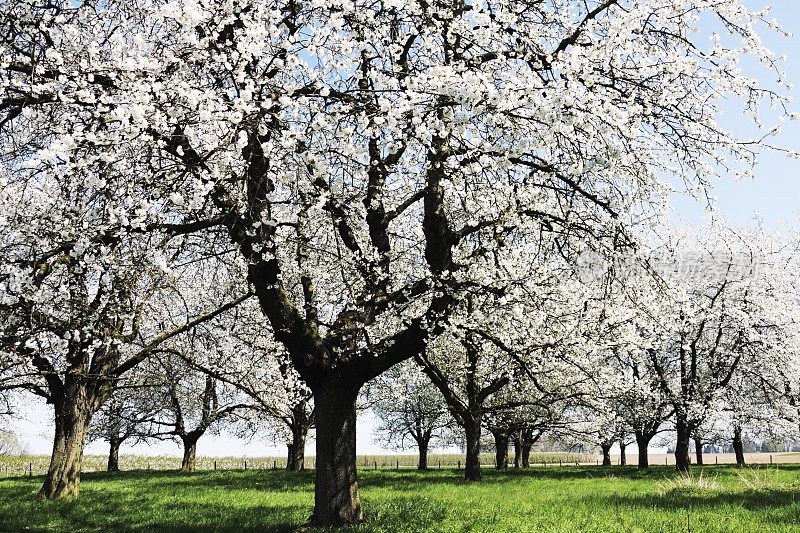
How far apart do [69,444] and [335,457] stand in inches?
435

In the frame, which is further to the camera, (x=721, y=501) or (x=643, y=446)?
(x=643, y=446)

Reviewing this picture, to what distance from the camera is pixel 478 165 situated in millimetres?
8133

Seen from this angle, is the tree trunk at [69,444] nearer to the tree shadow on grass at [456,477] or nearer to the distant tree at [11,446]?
the tree shadow on grass at [456,477]

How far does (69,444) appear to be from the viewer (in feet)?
59.0

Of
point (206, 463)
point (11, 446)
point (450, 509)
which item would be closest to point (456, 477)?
point (450, 509)

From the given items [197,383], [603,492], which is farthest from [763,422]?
[197,383]

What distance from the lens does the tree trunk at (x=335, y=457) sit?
10.9 meters

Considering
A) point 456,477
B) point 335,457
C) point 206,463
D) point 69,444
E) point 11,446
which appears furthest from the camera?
point 11,446

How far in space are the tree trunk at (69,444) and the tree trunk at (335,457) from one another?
10.2m

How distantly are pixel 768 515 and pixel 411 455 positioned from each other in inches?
2928

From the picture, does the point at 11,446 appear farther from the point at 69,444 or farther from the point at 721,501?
the point at 721,501

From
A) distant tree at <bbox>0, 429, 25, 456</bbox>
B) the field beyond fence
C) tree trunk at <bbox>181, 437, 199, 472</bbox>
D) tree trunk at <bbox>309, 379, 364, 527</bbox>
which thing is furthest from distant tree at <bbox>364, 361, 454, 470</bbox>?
distant tree at <bbox>0, 429, 25, 456</bbox>

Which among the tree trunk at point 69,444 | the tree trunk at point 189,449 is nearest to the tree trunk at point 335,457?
the tree trunk at point 69,444

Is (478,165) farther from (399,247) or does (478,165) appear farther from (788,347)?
(788,347)
